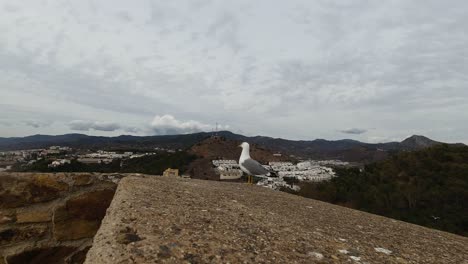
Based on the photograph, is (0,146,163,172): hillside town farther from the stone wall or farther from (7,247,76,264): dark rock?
(7,247,76,264): dark rock

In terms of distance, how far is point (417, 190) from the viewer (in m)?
38.1

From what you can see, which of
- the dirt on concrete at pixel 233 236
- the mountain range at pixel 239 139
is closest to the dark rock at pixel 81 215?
the dirt on concrete at pixel 233 236

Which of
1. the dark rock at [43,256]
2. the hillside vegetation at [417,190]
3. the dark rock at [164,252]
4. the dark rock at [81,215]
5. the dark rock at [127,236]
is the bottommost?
the hillside vegetation at [417,190]

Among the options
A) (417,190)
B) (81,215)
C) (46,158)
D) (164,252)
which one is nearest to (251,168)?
(81,215)

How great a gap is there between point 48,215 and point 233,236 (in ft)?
8.65

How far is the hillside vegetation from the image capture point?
31781mm

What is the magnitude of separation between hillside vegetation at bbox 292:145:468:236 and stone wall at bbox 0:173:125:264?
102 ft

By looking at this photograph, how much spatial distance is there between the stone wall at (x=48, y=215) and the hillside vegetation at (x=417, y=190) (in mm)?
31149

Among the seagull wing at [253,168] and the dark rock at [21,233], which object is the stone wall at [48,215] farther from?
the seagull wing at [253,168]

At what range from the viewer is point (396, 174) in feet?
149

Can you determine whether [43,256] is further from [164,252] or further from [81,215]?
[164,252]

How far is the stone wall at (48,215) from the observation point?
12.5ft

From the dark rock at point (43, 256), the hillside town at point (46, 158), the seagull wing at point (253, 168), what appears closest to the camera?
the dark rock at point (43, 256)

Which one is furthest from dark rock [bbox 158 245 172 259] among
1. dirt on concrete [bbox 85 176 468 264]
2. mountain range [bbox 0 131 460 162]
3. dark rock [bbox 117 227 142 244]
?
mountain range [bbox 0 131 460 162]
